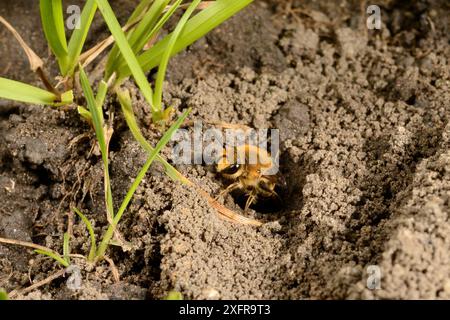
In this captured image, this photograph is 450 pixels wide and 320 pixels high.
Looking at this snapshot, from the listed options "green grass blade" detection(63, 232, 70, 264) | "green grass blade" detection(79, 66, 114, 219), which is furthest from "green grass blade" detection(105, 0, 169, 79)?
"green grass blade" detection(63, 232, 70, 264)

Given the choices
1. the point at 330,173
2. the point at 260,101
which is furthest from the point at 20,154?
the point at 330,173

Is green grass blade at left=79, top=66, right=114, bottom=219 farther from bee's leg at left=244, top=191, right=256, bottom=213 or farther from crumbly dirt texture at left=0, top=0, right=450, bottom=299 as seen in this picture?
bee's leg at left=244, top=191, right=256, bottom=213

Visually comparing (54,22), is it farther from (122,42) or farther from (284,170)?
(284,170)

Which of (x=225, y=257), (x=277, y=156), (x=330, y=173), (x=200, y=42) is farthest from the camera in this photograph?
(x=200, y=42)
